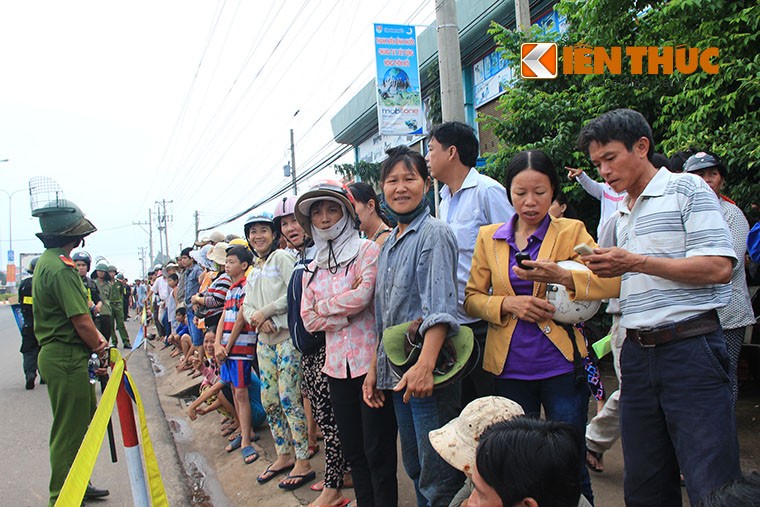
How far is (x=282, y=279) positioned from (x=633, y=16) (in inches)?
163

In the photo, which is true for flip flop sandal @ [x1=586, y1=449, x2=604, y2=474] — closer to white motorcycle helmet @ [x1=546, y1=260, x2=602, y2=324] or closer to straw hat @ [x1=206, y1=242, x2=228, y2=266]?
white motorcycle helmet @ [x1=546, y1=260, x2=602, y2=324]

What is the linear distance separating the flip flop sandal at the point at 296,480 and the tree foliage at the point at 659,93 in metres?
3.72

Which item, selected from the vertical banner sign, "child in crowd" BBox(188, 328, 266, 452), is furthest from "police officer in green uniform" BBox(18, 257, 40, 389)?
the vertical banner sign

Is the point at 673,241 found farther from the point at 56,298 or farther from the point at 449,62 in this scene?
the point at 449,62

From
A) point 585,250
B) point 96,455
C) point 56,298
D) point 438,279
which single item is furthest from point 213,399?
point 585,250

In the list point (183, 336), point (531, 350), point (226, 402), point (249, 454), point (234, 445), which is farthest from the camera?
point (183, 336)

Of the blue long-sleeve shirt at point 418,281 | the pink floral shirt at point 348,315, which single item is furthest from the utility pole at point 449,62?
the blue long-sleeve shirt at point 418,281

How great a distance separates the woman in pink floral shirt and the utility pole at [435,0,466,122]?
3.07m

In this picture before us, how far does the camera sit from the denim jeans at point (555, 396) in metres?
2.31

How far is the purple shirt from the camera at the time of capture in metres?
2.30

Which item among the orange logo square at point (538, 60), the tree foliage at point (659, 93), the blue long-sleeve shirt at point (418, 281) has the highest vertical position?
the orange logo square at point (538, 60)

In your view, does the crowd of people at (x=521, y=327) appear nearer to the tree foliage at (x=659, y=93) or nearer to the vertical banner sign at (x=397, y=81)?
the tree foliage at (x=659, y=93)

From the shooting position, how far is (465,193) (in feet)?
9.51

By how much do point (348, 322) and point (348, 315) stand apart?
62mm
